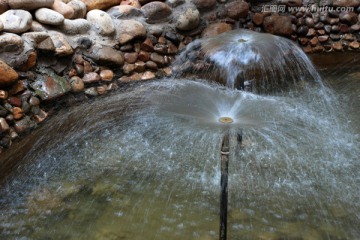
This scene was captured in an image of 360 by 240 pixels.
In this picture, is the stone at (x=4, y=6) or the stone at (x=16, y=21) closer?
the stone at (x=16, y=21)

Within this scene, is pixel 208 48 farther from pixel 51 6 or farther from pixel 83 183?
pixel 83 183

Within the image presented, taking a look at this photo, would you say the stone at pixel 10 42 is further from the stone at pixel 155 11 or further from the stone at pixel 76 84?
the stone at pixel 155 11

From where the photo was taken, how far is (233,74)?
4133 mm

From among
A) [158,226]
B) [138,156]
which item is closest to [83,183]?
[138,156]

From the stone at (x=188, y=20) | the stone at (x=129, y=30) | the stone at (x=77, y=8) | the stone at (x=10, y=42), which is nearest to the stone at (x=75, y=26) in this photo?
the stone at (x=77, y=8)

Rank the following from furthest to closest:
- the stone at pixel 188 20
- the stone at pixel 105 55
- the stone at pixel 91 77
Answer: the stone at pixel 188 20
the stone at pixel 105 55
the stone at pixel 91 77

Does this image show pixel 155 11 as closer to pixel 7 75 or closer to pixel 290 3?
pixel 290 3

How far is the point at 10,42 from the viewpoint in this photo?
3.46 meters

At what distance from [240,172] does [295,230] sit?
0.61 metres

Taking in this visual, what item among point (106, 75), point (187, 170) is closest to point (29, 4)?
point (106, 75)

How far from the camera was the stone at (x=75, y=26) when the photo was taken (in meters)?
4.08

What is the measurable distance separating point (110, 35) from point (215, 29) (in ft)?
Result: 4.30

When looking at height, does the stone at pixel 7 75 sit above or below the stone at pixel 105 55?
above

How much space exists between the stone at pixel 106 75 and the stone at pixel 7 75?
966 mm
